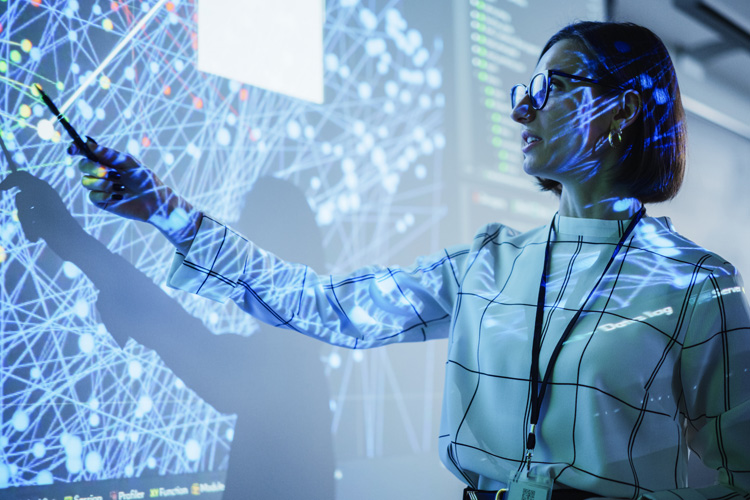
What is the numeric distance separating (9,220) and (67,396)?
25cm

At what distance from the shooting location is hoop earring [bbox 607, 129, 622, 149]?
0.89 m

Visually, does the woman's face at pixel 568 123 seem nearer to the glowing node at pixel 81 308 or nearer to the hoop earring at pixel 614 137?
the hoop earring at pixel 614 137

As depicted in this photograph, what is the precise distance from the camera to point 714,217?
2312 mm

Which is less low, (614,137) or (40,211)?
(614,137)

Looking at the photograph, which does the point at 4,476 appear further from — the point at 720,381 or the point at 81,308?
the point at 720,381

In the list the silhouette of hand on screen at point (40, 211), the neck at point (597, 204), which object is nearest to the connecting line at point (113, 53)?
the silhouette of hand on screen at point (40, 211)

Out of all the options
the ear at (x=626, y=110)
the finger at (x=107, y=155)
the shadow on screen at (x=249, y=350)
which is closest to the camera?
the finger at (x=107, y=155)

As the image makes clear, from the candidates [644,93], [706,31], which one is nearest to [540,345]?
[644,93]

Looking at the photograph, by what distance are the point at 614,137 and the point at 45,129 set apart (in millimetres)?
848

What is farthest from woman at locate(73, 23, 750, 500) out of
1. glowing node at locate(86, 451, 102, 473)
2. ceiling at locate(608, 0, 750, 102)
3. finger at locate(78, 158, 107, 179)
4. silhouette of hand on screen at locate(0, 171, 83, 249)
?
ceiling at locate(608, 0, 750, 102)

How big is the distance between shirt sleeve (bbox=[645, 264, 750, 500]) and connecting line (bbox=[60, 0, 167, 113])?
93cm

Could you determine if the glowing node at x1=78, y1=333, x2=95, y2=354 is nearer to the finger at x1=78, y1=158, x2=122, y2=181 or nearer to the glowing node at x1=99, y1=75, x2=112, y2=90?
the finger at x1=78, y1=158, x2=122, y2=181

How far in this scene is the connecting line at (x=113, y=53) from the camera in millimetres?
793

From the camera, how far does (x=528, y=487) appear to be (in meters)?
0.72
